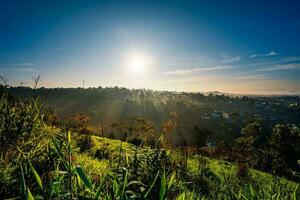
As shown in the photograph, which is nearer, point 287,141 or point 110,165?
point 110,165

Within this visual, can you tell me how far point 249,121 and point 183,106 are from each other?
10550cm

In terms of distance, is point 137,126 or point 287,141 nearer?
point 137,126

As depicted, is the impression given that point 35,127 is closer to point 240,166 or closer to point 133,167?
point 133,167

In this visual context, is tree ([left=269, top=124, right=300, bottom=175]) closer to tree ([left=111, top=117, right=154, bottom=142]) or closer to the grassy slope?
tree ([left=111, top=117, right=154, bottom=142])

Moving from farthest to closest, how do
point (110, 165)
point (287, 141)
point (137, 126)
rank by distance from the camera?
point (287, 141)
point (137, 126)
point (110, 165)

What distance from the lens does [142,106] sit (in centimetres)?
16800

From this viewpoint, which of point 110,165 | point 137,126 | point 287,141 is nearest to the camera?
point 110,165

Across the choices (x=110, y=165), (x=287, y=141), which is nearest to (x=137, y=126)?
(x=287, y=141)

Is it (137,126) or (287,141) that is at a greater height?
(137,126)

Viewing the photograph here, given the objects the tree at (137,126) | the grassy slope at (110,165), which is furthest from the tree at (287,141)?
the grassy slope at (110,165)

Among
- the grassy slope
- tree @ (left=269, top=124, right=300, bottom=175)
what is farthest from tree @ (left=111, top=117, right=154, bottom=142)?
tree @ (left=269, top=124, right=300, bottom=175)

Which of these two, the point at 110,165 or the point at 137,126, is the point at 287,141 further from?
the point at 110,165

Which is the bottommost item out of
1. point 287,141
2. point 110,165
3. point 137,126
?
point 287,141

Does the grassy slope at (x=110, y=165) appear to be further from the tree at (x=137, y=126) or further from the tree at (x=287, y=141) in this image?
the tree at (x=287, y=141)
